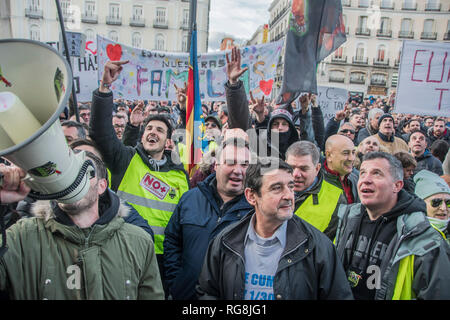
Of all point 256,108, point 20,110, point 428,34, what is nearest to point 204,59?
point 256,108

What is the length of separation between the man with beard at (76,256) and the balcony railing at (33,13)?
37.0 m

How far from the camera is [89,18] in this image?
35.1 metres

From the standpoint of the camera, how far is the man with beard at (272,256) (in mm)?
1724

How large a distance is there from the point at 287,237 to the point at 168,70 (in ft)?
13.7

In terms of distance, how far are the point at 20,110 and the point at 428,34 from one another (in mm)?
45378

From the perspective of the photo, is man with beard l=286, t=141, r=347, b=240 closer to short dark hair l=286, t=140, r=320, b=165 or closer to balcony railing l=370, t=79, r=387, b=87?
short dark hair l=286, t=140, r=320, b=165

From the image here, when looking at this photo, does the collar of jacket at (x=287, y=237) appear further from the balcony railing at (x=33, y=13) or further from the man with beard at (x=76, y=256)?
the balcony railing at (x=33, y=13)

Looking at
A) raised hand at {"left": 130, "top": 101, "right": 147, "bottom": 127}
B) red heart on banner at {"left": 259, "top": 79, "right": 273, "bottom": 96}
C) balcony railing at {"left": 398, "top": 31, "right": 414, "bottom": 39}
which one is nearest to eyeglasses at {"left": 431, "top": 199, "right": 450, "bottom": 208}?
raised hand at {"left": 130, "top": 101, "right": 147, "bottom": 127}

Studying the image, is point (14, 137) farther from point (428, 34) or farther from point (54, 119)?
point (428, 34)

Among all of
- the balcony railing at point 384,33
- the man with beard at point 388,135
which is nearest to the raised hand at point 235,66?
the man with beard at point 388,135

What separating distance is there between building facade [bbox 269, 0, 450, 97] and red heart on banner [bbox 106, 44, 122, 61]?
117 feet

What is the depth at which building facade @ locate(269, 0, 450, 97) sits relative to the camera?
127 ft

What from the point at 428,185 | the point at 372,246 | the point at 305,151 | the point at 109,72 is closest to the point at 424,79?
the point at 428,185

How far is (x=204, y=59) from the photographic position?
5.62 m
